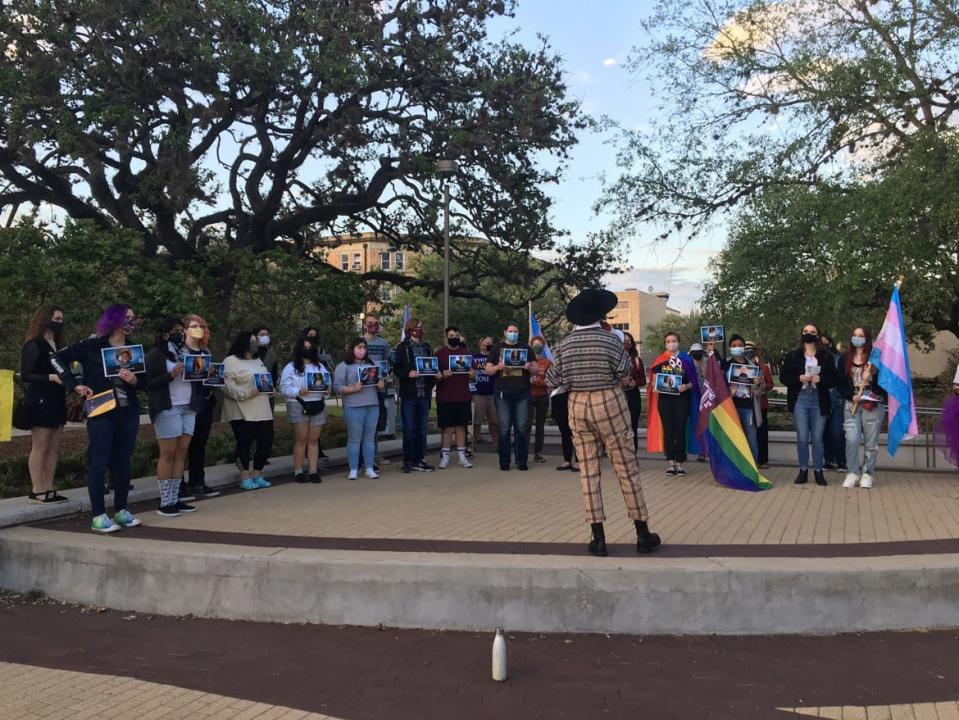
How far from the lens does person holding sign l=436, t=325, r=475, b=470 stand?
10.1 meters

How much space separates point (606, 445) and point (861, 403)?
14.8ft

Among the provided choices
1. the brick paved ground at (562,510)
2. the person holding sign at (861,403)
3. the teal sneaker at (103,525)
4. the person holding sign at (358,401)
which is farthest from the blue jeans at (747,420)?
the teal sneaker at (103,525)

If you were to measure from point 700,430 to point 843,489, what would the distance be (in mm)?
1663

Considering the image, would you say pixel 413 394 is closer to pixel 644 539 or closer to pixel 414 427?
pixel 414 427

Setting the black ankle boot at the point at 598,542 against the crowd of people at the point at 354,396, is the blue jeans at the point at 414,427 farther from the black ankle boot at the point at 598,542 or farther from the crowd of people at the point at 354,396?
the black ankle boot at the point at 598,542

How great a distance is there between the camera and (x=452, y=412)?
34.0 feet

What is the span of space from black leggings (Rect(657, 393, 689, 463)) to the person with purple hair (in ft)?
20.2

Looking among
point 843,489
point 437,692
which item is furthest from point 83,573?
point 843,489

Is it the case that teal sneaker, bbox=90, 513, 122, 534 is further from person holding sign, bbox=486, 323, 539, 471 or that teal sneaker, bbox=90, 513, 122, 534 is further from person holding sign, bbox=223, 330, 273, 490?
person holding sign, bbox=486, 323, 539, 471

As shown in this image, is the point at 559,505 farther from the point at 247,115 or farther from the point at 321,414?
the point at 247,115

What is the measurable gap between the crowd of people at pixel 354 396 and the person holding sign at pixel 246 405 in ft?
0.05

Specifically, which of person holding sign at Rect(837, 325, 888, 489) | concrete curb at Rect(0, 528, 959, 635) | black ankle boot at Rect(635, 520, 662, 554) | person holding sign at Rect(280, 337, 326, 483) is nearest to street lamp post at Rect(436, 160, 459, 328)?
person holding sign at Rect(280, 337, 326, 483)

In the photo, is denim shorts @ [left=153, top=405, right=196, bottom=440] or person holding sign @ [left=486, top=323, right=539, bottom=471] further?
person holding sign @ [left=486, top=323, right=539, bottom=471]

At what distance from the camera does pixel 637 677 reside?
13.6 ft
